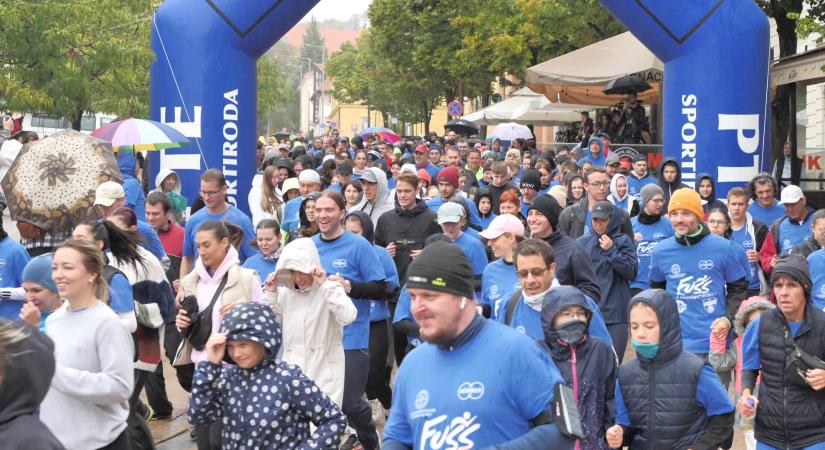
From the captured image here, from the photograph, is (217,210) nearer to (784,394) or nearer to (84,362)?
(84,362)

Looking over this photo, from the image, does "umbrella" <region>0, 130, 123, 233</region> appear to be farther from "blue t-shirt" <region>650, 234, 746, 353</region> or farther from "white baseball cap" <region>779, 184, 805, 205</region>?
"white baseball cap" <region>779, 184, 805, 205</region>

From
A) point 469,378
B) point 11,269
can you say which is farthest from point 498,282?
point 469,378

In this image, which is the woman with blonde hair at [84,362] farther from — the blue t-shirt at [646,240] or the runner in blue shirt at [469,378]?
the blue t-shirt at [646,240]

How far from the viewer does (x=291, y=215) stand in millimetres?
11602

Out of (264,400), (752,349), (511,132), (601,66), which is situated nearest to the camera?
(264,400)

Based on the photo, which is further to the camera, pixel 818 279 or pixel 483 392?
pixel 818 279

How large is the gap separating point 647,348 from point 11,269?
3.89m

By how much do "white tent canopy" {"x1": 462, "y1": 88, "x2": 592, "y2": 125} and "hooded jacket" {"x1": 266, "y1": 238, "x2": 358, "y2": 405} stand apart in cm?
2629

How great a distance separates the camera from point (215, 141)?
1564cm

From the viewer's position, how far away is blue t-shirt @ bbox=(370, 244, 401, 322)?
8461mm

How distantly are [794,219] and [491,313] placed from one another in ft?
14.6

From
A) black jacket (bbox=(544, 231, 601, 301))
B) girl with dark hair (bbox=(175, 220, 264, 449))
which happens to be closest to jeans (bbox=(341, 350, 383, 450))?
girl with dark hair (bbox=(175, 220, 264, 449))

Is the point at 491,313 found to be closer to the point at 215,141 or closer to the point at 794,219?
the point at 794,219

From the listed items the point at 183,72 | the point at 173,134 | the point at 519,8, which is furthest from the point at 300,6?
the point at 519,8
